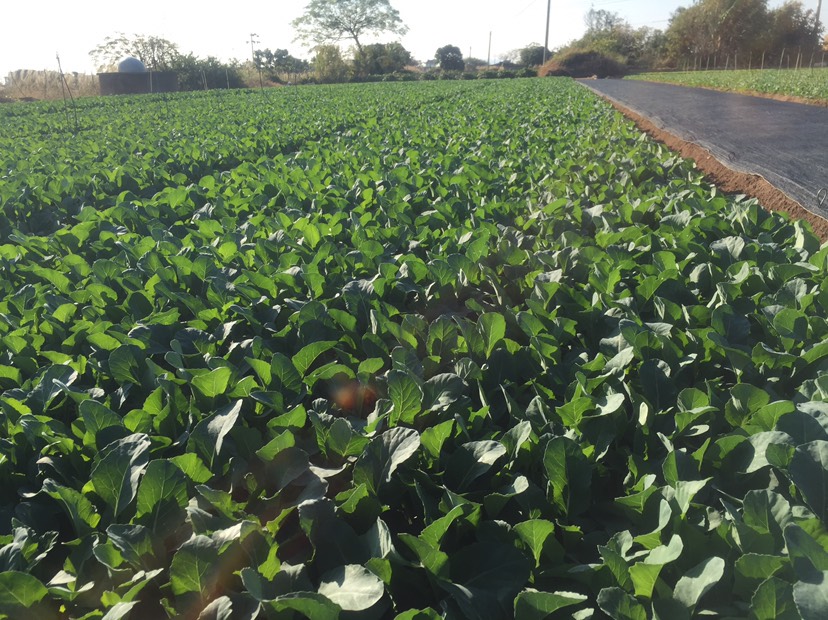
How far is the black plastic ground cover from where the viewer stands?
663 centimetres

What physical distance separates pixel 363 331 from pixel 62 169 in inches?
262

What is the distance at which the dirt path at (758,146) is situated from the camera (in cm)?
612

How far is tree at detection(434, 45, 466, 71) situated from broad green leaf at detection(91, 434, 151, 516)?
3057 inches

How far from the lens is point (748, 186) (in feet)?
22.0

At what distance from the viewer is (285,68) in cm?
6369

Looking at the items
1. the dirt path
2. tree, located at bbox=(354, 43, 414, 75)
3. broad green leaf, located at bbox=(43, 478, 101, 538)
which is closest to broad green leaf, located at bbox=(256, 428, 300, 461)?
broad green leaf, located at bbox=(43, 478, 101, 538)

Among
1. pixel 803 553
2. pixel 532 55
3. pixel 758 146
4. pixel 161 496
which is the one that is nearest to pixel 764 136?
pixel 758 146

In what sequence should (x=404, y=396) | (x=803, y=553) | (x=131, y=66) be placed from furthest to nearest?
(x=131, y=66) < (x=404, y=396) < (x=803, y=553)

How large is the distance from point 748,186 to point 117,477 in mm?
7149

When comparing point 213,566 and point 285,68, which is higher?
point 285,68

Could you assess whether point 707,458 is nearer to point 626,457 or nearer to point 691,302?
point 626,457

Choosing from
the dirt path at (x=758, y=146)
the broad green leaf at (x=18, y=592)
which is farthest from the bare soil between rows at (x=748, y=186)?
the broad green leaf at (x=18, y=592)

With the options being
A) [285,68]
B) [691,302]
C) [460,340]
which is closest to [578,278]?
[691,302]

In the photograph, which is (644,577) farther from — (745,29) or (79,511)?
(745,29)
